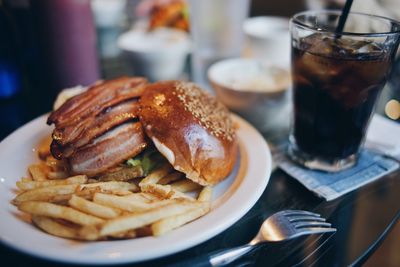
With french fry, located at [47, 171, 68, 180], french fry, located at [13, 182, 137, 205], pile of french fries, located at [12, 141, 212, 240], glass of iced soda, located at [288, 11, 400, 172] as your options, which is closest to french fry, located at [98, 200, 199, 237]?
pile of french fries, located at [12, 141, 212, 240]

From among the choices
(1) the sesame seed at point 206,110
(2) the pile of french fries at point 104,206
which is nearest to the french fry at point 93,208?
(2) the pile of french fries at point 104,206

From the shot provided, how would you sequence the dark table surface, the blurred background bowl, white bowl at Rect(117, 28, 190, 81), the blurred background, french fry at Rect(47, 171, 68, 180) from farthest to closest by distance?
white bowl at Rect(117, 28, 190, 81) → the blurred background → the blurred background bowl → french fry at Rect(47, 171, 68, 180) → the dark table surface

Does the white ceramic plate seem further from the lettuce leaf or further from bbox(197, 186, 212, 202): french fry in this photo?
the lettuce leaf

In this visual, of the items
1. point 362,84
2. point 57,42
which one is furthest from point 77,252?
point 57,42

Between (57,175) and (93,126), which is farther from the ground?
(93,126)

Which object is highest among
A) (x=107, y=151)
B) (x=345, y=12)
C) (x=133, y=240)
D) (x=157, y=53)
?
(x=345, y=12)

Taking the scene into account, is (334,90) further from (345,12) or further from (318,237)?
(318,237)

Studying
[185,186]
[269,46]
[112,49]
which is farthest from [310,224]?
[112,49]
